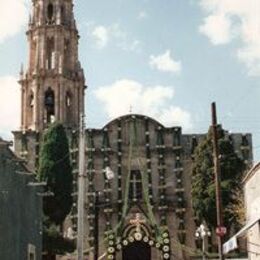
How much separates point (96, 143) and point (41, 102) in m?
6.09

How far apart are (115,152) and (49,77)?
8.93 metres

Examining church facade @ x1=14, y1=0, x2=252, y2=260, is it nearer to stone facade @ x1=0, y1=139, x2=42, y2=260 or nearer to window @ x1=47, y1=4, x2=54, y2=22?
window @ x1=47, y1=4, x2=54, y2=22

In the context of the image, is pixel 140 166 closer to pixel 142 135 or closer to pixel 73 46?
pixel 142 135

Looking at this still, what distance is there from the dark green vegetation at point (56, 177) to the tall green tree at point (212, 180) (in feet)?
32.5

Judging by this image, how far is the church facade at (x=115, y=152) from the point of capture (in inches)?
2315

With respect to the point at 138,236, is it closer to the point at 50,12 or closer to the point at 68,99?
the point at 68,99

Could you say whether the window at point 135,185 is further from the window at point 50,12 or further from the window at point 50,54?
the window at point 50,12

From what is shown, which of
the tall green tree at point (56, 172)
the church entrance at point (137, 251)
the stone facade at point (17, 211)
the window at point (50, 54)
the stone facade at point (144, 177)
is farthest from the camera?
the window at point (50, 54)

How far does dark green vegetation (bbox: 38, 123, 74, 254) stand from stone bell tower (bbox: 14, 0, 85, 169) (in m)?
4.38

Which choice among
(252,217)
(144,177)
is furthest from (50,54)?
(252,217)

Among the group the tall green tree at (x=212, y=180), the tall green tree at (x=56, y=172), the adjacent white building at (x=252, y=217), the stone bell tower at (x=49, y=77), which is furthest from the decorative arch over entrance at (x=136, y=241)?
the adjacent white building at (x=252, y=217)

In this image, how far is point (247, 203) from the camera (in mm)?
28406

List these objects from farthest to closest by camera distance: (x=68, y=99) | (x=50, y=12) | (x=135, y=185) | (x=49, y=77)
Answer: (x=50, y=12), (x=68, y=99), (x=49, y=77), (x=135, y=185)

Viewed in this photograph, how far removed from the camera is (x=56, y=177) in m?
55.6
